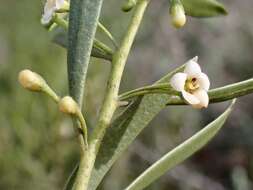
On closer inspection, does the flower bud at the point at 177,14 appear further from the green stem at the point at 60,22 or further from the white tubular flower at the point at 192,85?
the green stem at the point at 60,22

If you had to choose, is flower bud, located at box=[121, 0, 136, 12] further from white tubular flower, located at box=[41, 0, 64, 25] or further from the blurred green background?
the blurred green background

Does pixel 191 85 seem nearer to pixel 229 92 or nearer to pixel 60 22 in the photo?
pixel 229 92

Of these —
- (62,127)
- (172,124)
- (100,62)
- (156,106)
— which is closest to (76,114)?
(156,106)

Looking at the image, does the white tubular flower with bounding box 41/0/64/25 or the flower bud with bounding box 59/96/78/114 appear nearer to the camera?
the flower bud with bounding box 59/96/78/114

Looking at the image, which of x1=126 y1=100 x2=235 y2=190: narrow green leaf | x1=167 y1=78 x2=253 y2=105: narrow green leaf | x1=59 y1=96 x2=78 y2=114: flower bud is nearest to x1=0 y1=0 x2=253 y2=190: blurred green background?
x1=126 y1=100 x2=235 y2=190: narrow green leaf

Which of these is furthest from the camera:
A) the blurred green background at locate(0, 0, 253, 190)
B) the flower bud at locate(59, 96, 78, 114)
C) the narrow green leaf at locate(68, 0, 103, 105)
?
the blurred green background at locate(0, 0, 253, 190)

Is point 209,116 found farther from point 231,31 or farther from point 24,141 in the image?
point 24,141

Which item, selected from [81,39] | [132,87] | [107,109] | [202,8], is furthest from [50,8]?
[132,87]
